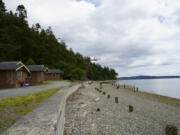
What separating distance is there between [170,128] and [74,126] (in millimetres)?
4982

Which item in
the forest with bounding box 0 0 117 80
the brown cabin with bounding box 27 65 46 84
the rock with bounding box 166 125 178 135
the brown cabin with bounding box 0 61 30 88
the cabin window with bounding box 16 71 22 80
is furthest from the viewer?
the forest with bounding box 0 0 117 80

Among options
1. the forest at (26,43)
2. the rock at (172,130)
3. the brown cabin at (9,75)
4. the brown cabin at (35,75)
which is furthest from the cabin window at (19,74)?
the rock at (172,130)

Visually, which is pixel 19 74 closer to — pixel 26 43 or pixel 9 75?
pixel 9 75

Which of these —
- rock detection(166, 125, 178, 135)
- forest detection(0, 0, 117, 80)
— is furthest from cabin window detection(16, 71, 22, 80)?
rock detection(166, 125, 178, 135)

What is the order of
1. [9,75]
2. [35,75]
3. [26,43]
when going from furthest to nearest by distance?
[26,43] → [35,75] → [9,75]

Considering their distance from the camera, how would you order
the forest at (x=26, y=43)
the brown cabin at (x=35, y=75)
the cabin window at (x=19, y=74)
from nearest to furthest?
the cabin window at (x=19, y=74)
the brown cabin at (x=35, y=75)
the forest at (x=26, y=43)

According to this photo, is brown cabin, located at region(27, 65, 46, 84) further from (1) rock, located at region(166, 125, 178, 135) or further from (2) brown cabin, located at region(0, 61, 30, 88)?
(1) rock, located at region(166, 125, 178, 135)

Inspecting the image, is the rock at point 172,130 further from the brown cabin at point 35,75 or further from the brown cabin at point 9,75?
the brown cabin at point 35,75

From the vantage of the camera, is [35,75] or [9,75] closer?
[9,75]

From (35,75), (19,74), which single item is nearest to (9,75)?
(19,74)

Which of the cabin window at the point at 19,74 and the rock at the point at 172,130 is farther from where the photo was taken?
the cabin window at the point at 19,74

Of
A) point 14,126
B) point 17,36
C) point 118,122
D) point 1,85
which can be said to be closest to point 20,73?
point 1,85

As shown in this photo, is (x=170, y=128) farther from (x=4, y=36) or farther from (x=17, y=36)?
(x=17, y=36)

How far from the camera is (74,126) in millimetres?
6801
